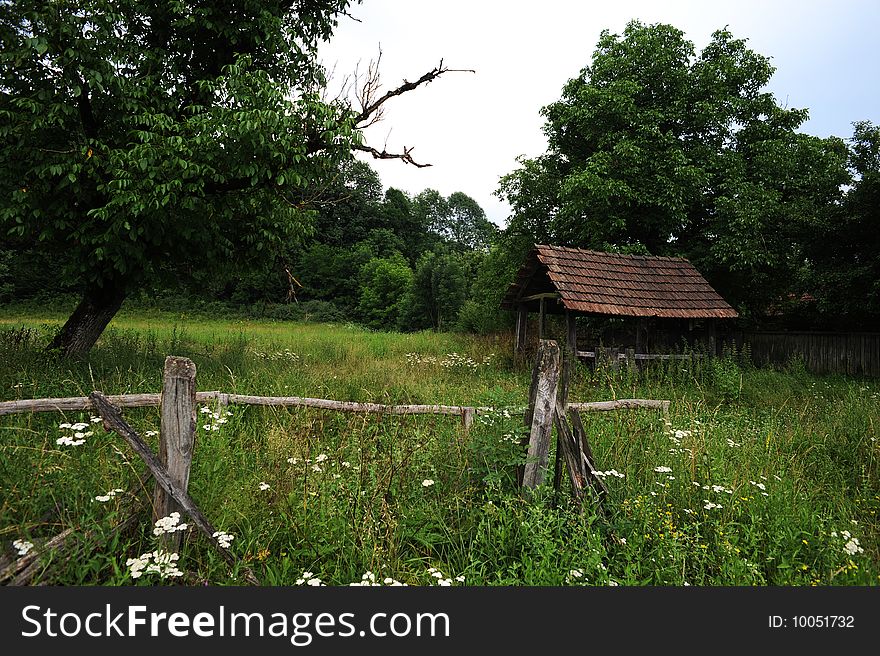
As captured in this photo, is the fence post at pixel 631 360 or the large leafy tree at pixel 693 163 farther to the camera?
the large leafy tree at pixel 693 163

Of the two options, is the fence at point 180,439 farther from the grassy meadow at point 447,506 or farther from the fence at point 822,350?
the fence at point 822,350

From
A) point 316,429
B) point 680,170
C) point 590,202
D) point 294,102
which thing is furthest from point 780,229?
point 316,429

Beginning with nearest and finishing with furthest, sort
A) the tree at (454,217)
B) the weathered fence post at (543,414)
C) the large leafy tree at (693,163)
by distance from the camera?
1. the weathered fence post at (543,414)
2. the large leafy tree at (693,163)
3. the tree at (454,217)

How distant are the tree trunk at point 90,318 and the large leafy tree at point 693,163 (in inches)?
580

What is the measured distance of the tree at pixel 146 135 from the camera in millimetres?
7305

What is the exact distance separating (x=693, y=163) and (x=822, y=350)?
800 cm

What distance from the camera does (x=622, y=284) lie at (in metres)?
14.9

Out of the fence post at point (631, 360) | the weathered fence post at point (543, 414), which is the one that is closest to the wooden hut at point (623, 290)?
the fence post at point (631, 360)

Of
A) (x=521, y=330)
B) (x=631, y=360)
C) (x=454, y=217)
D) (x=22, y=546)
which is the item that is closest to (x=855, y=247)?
(x=631, y=360)

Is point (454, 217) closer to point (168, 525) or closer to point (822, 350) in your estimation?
point (822, 350)

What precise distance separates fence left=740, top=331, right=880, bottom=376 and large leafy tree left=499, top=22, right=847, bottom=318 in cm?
207

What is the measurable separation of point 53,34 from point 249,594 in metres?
8.27

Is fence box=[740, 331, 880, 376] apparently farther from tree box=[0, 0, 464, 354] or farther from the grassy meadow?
tree box=[0, 0, 464, 354]

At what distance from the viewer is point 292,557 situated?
3.41 metres
